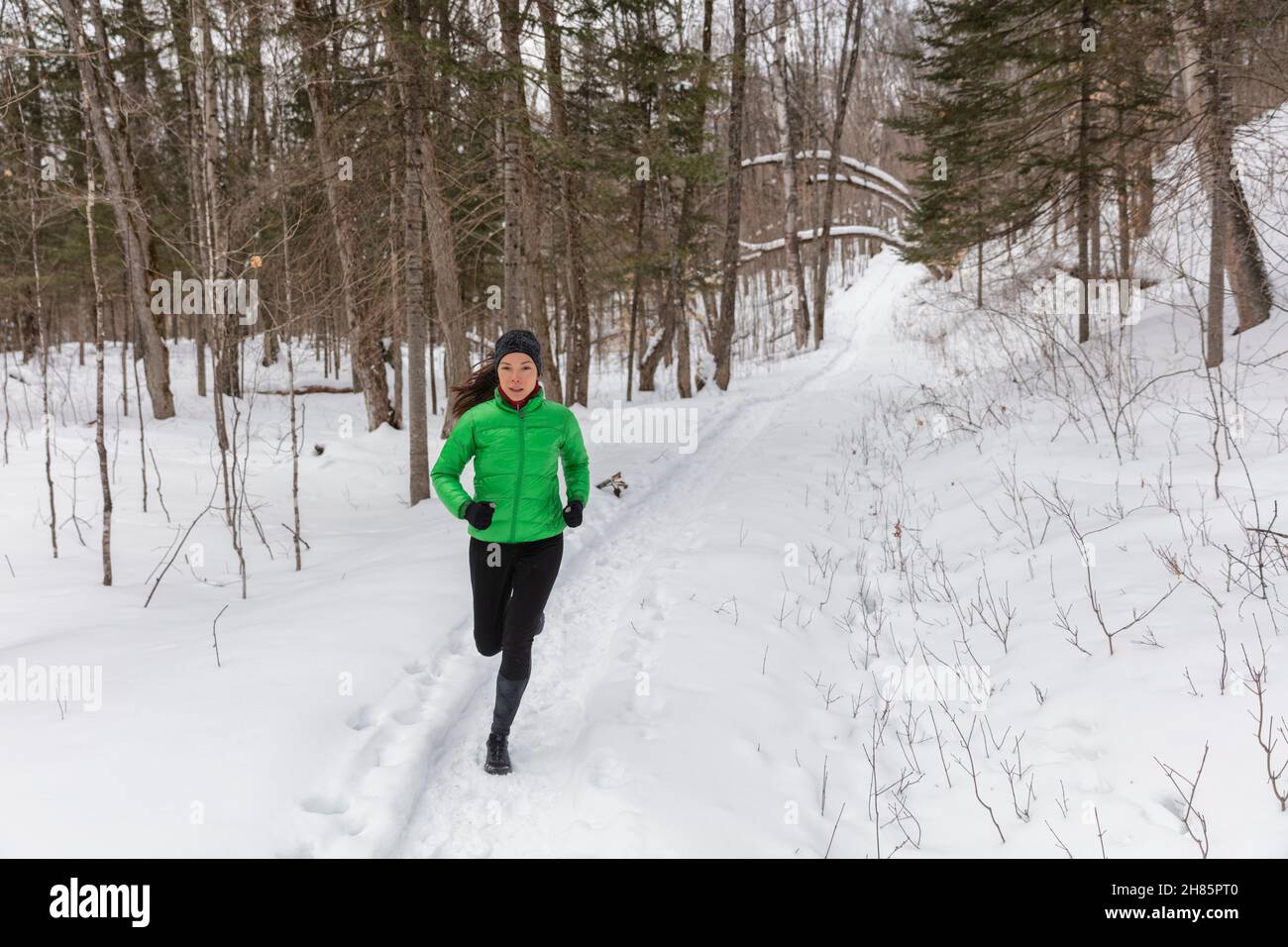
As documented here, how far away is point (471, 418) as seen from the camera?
11.2 feet

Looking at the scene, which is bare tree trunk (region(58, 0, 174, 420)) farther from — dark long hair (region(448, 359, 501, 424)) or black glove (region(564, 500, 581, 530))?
black glove (region(564, 500, 581, 530))

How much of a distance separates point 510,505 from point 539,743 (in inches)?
55.8

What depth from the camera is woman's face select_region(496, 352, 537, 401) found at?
3.33 metres

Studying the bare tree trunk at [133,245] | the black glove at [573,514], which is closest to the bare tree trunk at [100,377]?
the black glove at [573,514]

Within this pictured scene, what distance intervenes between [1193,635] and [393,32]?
879 cm

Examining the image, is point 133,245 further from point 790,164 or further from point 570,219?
point 790,164

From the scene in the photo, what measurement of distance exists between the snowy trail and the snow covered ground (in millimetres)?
19

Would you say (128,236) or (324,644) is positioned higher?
(128,236)

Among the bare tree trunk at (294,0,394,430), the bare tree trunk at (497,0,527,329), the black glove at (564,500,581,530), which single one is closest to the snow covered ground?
the black glove at (564,500,581,530)

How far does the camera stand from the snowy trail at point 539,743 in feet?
9.53

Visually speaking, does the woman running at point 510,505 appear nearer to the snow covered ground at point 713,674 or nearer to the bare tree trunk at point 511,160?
the snow covered ground at point 713,674
